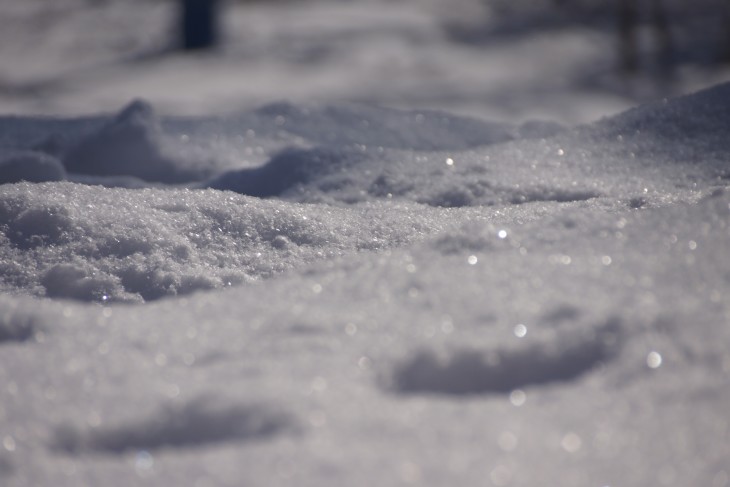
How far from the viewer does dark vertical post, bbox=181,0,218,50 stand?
5652 mm

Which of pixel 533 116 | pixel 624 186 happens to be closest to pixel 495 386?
pixel 624 186

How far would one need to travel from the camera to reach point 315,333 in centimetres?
112

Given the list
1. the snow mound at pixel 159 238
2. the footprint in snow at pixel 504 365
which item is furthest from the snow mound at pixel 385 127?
the footprint in snow at pixel 504 365

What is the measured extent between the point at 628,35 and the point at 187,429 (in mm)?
5825

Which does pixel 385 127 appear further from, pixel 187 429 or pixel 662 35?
pixel 662 35

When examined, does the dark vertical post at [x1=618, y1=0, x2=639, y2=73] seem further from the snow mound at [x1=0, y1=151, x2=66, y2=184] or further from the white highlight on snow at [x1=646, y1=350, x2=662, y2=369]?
the white highlight on snow at [x1=646, y1=350, x2=662, y2=369]

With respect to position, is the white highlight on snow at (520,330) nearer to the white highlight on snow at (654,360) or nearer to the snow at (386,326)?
the snow at (386,326)

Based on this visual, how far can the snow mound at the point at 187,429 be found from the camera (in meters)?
0.93

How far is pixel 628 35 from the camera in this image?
596cm

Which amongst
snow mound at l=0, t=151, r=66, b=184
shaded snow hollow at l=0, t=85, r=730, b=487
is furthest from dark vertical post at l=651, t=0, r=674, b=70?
snow mound at l=0, t=151, r=66, b=184

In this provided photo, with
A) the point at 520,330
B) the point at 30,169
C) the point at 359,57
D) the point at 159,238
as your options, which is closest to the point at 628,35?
the point at 359,57

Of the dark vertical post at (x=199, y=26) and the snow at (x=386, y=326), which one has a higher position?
the snow at (x=386, y=326)

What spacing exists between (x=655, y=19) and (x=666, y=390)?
600cm

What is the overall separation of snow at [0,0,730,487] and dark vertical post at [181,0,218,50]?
384 cm
